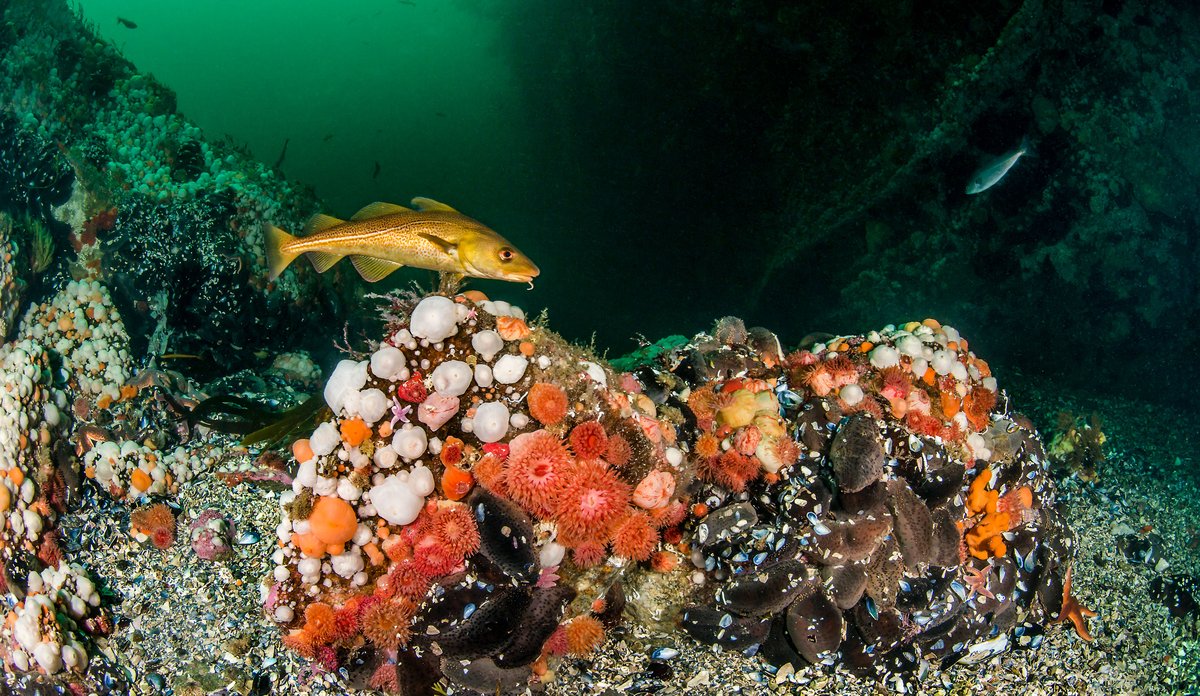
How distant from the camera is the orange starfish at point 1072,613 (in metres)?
4.00

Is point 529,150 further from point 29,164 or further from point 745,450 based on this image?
point 745,450

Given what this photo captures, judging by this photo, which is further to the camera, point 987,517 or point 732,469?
point 987,517

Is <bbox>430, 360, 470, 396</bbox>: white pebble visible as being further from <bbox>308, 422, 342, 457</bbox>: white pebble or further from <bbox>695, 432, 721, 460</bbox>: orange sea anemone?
<bbox>695, 432, 721, 460</bbox>: orange sea anemone

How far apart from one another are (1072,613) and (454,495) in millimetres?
4608

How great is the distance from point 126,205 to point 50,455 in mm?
5009

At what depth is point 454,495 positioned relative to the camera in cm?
269

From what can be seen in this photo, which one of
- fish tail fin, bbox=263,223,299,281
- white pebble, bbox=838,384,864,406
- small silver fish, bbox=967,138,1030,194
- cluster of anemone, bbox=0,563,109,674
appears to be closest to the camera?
cluster of anemone, bbox=0,563,109,674

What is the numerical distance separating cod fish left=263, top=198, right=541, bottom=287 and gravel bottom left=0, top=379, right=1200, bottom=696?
2012 mm

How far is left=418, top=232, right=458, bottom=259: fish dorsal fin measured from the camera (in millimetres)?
3109

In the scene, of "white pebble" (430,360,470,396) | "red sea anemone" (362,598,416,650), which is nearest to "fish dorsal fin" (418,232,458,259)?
"white pebble" (430,360,470,396)

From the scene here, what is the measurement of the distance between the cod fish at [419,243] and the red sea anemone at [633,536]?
4.48 ft

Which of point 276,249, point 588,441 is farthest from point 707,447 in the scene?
point 276,249

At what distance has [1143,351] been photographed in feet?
28.0

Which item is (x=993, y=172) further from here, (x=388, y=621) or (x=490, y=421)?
(x=388, y=621)
